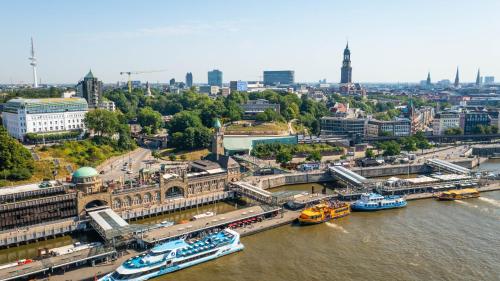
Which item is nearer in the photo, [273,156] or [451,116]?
[273,156]

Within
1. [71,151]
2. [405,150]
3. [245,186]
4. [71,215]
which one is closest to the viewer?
[71,215]

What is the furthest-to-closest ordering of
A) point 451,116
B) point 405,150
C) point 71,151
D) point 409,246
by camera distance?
point 451,116, point 405,150, point 71,151, point 409,246

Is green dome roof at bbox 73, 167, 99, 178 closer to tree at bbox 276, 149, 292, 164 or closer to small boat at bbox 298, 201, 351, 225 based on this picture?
small boat at bbox 298, 201, 351, 225

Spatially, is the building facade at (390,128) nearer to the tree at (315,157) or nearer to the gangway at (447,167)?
the gangway at (447,167)

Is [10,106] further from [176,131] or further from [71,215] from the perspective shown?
[71,215]

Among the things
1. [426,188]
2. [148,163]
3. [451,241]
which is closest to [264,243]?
[451,241]

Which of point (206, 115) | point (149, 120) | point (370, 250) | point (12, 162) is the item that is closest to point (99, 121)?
point (149, 120)

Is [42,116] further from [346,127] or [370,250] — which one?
[346,127]
